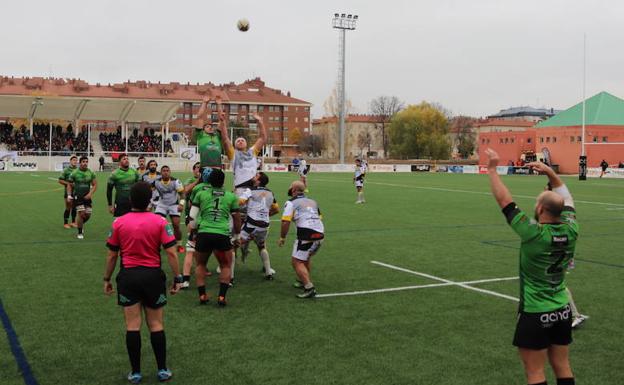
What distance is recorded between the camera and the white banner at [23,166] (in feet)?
180

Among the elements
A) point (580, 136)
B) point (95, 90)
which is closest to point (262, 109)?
point (95, 90)

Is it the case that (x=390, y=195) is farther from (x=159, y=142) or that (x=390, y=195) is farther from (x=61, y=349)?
(x=159, y=142)

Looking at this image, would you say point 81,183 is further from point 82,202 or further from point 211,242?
point 211,242

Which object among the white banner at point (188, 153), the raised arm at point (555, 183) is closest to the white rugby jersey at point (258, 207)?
the raised arm at point (555, 183)

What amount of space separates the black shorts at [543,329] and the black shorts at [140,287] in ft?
10.5

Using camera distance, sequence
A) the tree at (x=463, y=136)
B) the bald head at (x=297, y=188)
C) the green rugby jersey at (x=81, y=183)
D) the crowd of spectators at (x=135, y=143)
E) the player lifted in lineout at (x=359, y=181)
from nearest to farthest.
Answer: the bald head at (x=297, y=188) → the green rugby jersey at (x=81, y=183) → the player lifted in lineout at (x=359, y=181) → the crowd of spectators at (x=135, y=143) → the tree at (x=463, y=136)

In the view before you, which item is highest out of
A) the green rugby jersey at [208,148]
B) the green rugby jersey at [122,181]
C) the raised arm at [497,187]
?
the green rugby jersey at [208,148]

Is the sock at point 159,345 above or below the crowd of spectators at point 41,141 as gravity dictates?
below

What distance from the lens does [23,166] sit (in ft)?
182

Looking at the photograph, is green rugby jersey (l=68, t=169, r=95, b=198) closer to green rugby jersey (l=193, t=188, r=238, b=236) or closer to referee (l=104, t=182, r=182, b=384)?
green rugby jersey (l=193, t=188, r=238, b=236)

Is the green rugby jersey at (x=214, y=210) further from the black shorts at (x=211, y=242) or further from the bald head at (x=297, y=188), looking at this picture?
the bald head at (x=297, y=188)

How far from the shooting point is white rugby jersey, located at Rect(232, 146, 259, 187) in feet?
34.5

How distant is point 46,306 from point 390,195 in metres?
24.9

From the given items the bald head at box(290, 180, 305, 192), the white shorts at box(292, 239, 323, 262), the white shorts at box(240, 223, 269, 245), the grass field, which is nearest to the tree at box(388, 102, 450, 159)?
the grass field
